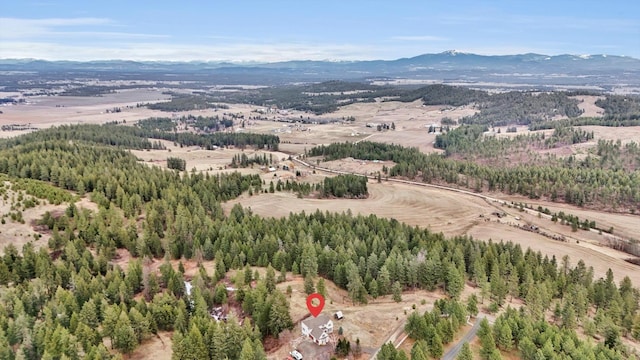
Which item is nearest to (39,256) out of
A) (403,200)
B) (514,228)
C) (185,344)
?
(185,344)

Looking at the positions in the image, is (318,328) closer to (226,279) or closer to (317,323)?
(317,323)

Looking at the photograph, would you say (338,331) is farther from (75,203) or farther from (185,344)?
(75,203)

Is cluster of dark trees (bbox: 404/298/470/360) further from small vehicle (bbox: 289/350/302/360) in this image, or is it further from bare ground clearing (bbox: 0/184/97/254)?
bare ground clearing (bbox: 0/184/97/254)

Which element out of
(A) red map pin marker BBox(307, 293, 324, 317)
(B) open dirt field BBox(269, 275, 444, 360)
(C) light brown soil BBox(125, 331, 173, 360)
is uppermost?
(A) red map pin marker BBox(307, 293, 324, 317)

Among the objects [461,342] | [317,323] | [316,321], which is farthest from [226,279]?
[461,342]

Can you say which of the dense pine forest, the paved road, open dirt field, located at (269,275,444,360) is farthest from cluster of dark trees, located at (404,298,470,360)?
open dirt field, located at (269,275,444,360)
